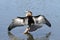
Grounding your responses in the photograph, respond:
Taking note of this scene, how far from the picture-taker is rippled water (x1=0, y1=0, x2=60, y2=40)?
7531 mm

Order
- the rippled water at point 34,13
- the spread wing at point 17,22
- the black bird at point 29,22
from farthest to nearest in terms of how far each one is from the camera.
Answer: the spread wing at point 17,22 → the black bird at point 29,22 → the rippled water at point 34,13

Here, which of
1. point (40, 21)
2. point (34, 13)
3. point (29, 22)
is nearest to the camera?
point (29, 22)

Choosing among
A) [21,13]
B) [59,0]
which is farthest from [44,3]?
[21,13]

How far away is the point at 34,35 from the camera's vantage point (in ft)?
24.7

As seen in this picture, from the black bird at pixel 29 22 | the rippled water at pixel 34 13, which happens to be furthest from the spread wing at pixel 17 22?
the rippled water at pixel 34 13

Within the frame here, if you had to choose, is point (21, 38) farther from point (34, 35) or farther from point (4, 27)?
point (4, 27)

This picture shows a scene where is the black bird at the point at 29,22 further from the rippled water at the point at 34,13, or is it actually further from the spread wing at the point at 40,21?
the rippled water at the point at 34,13

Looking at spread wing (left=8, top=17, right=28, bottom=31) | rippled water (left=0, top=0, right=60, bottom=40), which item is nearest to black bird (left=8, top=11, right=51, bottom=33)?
spread wing (left=8, top=17, right=28, bottom=31)

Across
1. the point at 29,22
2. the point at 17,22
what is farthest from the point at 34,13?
the point at 29,22

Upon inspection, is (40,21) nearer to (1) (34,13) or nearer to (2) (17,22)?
(2) (17,22)

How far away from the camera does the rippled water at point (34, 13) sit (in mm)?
7531

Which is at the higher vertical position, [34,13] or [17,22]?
[34,13]

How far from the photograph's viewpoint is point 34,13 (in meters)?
9.56

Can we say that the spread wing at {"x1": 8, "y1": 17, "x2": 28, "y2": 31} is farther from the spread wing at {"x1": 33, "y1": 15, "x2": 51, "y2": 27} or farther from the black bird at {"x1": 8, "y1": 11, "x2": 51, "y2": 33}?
the spread wing at {"x1": 33, "y1": 15, "x2": 51, "y2": 27}
